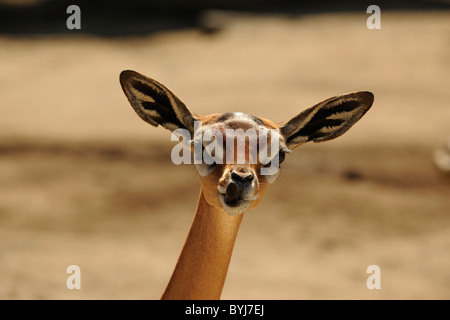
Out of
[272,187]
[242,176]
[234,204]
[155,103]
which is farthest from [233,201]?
[272,187]

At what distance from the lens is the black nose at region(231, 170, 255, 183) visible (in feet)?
18.9

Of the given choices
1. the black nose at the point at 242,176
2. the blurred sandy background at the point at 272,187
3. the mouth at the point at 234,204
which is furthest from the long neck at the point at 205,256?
the blurred sandy background at the point at 272,187

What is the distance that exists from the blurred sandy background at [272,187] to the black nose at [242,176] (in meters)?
1.94

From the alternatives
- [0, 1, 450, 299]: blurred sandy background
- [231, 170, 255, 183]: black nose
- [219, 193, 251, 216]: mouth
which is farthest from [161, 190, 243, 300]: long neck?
[0, 1, 450, 299]: blurred sandy background

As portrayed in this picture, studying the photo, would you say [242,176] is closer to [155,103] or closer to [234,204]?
[234,204]

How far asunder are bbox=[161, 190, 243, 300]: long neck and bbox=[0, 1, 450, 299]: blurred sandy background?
47.7 inches

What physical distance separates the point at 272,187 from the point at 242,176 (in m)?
10.5

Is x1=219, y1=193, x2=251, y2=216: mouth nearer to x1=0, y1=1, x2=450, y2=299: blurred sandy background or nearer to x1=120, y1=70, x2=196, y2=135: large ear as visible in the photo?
x1=120, y1=70, x2=196, y2=135: large ear

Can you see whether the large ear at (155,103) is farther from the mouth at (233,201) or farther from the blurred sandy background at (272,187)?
the blurred sandy background at (272,187)

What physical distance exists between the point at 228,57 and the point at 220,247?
18.5 metres

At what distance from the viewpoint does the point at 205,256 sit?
659cm

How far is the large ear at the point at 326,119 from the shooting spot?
6527mm

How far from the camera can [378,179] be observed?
16875 millimetres

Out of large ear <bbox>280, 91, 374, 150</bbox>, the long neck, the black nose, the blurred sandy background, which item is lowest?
the long neck
